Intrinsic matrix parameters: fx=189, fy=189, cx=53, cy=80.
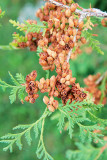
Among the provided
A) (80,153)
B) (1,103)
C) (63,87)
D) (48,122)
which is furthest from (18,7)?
(63,87)

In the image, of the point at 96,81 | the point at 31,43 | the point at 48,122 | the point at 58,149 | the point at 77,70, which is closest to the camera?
the point at 31,43

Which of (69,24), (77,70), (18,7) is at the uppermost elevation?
(18,7)

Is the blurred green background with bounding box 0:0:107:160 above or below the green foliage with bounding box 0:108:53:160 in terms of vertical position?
above

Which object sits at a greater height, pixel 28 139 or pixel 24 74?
pixel 24 74

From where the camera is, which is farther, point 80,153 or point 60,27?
point 80,153

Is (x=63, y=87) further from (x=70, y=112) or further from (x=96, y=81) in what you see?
(x=96, y=81)

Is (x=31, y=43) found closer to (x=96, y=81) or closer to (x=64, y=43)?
(x=64, y=43)

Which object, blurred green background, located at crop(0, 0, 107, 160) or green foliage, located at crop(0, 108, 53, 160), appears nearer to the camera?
green foliage, located at crop(0, 108, 53, 160)

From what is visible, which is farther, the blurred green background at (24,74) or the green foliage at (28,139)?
the blurred green background at (24,74)

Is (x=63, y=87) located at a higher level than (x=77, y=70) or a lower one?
lower

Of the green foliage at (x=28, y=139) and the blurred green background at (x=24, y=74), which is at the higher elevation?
the blurred green background at (x=24, y=74)

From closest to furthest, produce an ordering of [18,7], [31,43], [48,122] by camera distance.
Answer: [31,43] → [48,122] → [18,7]
